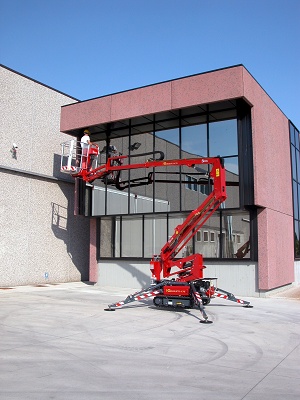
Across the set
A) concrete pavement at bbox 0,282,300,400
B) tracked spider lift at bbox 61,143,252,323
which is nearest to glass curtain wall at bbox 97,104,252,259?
tracked spider lift at bbox 61,143,252,323

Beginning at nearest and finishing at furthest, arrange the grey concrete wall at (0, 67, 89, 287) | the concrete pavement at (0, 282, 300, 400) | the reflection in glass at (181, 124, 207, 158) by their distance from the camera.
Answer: the concrete pavement at (0, 282, 300, 400), the reflection in glass at (181, 124, 207, 158), the grey concrete wall at (0, 67, 89, 287)

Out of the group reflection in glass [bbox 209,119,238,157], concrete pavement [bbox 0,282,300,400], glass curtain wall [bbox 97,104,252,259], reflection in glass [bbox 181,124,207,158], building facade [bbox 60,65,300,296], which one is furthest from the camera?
reflection in glass [bbox 181,124,207,158]

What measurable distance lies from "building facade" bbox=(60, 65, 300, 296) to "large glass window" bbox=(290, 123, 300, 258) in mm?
490

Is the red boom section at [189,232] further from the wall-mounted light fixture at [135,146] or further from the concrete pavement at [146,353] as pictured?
the wall-mounted light fixture at [135,146]

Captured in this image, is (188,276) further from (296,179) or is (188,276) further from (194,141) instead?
(296,179)

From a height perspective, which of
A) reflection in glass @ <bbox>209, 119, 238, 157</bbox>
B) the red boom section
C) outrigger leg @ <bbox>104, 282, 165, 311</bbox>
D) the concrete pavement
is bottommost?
the concrete pavement

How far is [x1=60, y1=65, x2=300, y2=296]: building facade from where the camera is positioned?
15695 mm

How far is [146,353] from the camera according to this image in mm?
7203

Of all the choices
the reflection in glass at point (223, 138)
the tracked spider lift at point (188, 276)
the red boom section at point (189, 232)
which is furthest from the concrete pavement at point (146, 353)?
the reflection in glass at point (223, 138)

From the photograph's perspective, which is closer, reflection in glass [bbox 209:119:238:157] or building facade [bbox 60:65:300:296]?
building facade [bbox 60:65:300:296]

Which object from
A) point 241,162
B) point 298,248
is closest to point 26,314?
point 241,162

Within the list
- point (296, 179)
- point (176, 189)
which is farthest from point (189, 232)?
point (296, 179)

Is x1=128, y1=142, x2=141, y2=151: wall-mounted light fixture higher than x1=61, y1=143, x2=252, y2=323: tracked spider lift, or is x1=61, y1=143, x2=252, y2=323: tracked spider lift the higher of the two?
x1=128, y1=142, x2=141, y2=151: wall-mounted light fixture

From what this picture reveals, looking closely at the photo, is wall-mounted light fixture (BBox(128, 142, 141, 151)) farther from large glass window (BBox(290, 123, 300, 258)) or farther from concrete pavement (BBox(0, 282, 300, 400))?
large glass window (BBox(290, 123, 300, 258))
